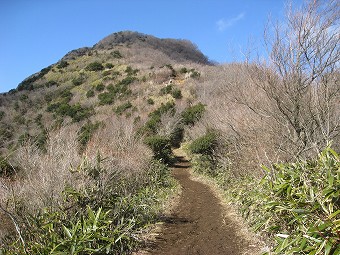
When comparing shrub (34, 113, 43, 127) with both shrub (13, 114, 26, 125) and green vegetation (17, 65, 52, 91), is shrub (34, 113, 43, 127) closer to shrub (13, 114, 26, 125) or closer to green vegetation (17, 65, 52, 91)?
shrub (13, 114, 26, 125)

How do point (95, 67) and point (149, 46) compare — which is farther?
point (149, 46)

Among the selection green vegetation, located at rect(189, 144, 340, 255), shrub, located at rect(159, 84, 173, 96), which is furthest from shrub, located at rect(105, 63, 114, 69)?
green vegetation, located at rect(189, 144, 340, 255)

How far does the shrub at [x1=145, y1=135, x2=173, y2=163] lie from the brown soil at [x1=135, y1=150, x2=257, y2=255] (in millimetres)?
5475

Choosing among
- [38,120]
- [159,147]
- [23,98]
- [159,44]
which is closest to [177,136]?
[159,147]

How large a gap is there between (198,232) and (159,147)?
905 centimetres

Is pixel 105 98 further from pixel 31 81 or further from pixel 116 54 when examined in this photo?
pixel 31 81

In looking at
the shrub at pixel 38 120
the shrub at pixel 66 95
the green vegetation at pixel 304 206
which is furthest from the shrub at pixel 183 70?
the green vegetation at pixel 304 206

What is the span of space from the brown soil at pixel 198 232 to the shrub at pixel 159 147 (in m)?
5.48

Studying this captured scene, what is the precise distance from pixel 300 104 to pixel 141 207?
14.9 ft

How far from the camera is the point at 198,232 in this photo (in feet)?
23.1

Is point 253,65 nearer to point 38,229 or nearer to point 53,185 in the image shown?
point 53,185

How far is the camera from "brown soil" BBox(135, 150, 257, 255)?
6051 millimetres

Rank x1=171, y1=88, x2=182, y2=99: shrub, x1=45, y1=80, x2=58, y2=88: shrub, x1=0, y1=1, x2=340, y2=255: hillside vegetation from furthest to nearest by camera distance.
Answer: x1=45, y1=80, x2=58, y2=88: shrub
x1=171, y1=88, x2=182, y2=99: shrub
x1=0, y1=1, x2=340, y2=255: hillside vegetation

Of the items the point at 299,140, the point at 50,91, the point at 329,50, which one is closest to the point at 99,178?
the point at 299,140
